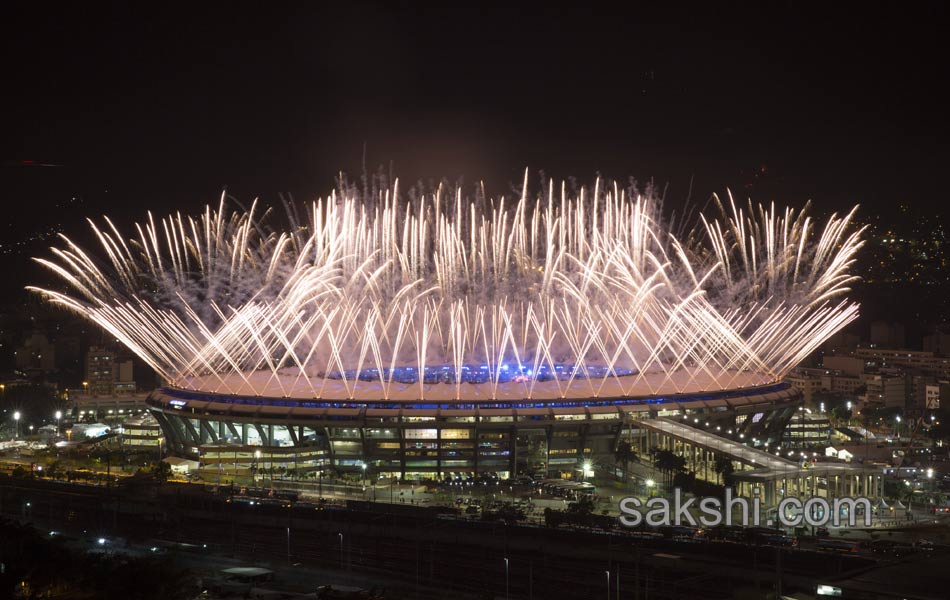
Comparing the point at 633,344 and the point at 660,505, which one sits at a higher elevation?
the point at 633,344

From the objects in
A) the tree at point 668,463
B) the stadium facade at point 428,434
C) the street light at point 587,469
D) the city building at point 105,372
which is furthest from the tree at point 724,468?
the city building at point 105,372

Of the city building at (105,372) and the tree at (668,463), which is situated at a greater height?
the city building at (105,372)

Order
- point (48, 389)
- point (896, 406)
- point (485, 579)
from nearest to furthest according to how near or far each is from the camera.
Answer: point (485, 579), point (48, 389), point (896, 406)

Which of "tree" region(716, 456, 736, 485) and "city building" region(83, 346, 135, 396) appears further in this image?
"city building" region(83, 346, 135, 396)

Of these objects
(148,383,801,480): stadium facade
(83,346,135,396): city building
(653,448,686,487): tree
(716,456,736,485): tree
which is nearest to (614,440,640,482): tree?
(148,383,801,480): stadium facade

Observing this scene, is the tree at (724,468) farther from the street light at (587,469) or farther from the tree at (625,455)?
the street light at (587,469)

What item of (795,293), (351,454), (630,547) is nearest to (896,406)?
(795,293)

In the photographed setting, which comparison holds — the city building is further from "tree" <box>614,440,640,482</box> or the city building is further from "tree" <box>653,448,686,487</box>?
"tree" <box>653,448,686,487</box>

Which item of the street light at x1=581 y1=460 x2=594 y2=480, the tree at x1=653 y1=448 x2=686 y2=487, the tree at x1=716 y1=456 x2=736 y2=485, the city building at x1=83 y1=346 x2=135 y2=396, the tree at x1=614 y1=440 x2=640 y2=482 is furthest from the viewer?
the city building at x1=83 y1=346 x2=135 y2=396

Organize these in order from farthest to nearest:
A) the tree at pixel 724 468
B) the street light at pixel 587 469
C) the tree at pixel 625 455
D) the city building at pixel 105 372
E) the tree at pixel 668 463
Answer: the city building at pixel 105 372, the street light at pixel 587 469, the tree at pixel 625 455, the tree at pixel 668 463, the tree at pixel 724 468

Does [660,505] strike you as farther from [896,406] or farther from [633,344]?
[896,406]

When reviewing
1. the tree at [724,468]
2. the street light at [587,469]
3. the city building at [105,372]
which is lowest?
the street light at [587,469]
